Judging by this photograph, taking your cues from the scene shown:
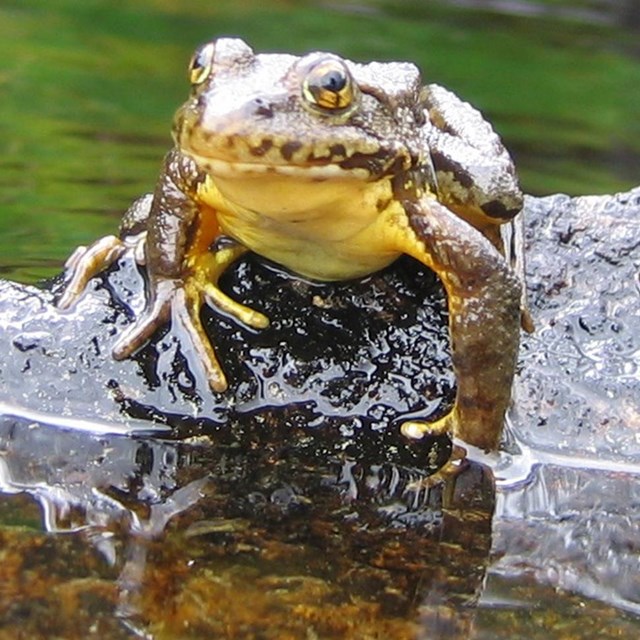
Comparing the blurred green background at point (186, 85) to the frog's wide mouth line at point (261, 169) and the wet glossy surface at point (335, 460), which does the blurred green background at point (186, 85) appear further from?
the frog's wide mouth line at point (261, 169)

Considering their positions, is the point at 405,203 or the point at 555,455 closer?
the point at 405,203

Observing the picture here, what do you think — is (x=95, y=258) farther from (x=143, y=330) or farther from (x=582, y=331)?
(x=582, y=331)

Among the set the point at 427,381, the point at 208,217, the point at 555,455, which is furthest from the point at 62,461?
the point at 555,455

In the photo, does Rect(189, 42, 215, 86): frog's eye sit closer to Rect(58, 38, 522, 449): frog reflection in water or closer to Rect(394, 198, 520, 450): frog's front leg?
Rect(58, 38, 522, 449): frog reflection in water

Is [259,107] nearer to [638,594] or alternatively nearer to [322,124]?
[322,124]

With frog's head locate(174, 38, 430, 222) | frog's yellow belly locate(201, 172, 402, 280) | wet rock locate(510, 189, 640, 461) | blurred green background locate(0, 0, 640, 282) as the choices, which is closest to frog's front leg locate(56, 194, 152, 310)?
frog's yellow belly locate(201, 172, 402, 280)

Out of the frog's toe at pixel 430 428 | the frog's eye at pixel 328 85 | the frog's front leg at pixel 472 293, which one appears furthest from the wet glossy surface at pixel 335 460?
the frog's eye at pixel 328 85
